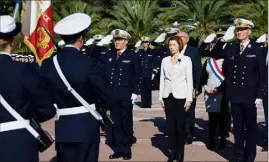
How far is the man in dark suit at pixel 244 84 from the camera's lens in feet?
24.4

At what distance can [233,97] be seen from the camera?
24.9 ft

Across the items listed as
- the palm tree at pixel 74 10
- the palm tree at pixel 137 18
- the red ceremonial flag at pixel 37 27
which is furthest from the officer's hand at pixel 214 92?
the palm tree at pixel 74 10

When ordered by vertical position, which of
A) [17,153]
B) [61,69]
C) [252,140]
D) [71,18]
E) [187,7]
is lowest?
[187,7]

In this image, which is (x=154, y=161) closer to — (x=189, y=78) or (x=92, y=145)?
(x=189, y=78)

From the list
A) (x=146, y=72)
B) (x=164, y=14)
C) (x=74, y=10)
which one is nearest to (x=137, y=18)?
(x=164, y=14)

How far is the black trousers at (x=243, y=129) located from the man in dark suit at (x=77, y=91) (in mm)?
2691

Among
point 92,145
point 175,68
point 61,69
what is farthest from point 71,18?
point 175,68

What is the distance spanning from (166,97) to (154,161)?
0.89 m

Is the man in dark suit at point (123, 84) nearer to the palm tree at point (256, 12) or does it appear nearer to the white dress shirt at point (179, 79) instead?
the white dress shirt at point (179, 79)

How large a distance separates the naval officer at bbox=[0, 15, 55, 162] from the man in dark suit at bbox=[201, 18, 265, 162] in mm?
3553

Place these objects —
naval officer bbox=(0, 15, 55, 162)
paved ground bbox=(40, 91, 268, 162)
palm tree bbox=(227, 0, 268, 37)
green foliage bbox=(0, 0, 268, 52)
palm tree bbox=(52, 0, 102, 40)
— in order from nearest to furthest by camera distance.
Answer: naval officer bbox=(0, 15, 55, 162) → paved ground bbox=(40, 91, 268, 162) → palm tree bbox=(227, 0, 268, 37) → green foliage bbox=(0, 0, 268, 52) → palm tree bbox=(52, 0, 102, 40)

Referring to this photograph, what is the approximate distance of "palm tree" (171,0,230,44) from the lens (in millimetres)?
34812

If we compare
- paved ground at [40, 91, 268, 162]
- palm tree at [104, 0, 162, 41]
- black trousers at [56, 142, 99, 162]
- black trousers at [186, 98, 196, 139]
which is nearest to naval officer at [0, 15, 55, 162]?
black trousers at [56, 142, 99, 162]

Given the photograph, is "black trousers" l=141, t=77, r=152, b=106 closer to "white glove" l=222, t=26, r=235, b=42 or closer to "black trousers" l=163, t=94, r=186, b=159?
"white glove" l=222, t=26, r=235, b=42
